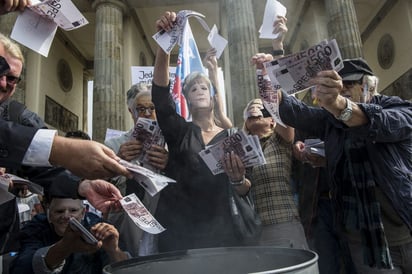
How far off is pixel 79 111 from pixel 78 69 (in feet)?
7.30

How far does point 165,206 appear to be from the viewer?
85.4 inches

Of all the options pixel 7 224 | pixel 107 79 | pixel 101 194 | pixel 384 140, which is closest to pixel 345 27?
pixel 107 79

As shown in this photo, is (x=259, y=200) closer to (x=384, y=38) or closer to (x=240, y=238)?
(x=240, y=238)

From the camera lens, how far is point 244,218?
2113 mm

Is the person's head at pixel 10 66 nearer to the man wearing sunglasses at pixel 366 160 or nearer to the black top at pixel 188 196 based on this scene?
the black top at pixel 188 196

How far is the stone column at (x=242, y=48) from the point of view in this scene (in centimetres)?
998

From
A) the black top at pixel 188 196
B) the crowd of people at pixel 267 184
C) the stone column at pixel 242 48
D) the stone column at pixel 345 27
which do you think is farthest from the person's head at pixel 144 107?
the stone column at pixel 345 27

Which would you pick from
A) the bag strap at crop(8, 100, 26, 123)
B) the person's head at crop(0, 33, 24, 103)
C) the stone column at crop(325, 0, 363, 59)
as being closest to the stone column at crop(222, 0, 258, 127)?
Answer: the stone column at crop(325, 0, 363, 59)

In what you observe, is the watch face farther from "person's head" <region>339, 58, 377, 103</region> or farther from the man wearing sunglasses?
"person's head" <region>339, 58, 377, 103</region>

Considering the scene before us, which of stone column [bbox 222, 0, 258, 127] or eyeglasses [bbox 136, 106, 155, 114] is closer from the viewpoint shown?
eyeglasses [bbox 136, 106, 155, 114]

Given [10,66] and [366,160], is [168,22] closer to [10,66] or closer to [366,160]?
[10,66]

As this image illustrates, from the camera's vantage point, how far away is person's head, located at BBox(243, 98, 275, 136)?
2.57 metres

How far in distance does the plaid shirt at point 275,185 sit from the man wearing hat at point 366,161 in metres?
0.35

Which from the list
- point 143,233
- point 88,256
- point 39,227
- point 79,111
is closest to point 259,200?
point 143,233
